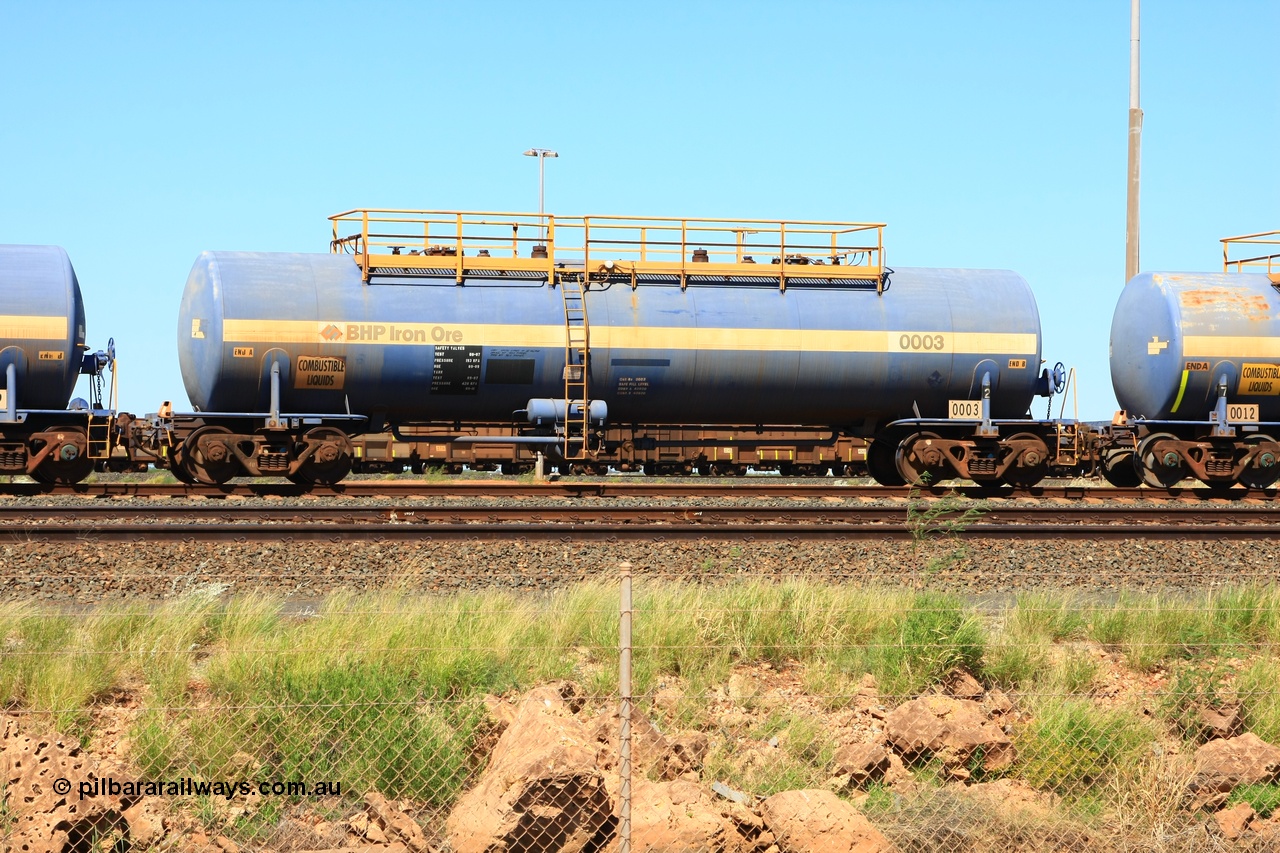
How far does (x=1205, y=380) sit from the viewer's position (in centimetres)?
2097

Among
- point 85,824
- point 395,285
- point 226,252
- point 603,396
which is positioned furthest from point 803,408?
point 85,824

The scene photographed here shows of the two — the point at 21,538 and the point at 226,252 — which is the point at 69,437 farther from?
the point at 21,538

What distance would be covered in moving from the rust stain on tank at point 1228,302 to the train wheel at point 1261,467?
217 cm

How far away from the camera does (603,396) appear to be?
1986 cm

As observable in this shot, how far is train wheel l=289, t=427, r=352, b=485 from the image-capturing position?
19109 millimetres

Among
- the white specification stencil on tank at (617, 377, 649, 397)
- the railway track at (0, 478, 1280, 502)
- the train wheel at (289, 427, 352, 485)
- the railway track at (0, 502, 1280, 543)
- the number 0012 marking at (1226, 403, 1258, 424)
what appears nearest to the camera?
the railway track at (0, 502, 1280, 543)

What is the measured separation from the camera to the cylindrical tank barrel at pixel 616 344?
19.0 m

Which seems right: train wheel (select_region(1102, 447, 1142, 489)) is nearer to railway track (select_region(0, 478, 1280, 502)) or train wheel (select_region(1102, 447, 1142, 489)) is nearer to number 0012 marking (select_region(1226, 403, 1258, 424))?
railway track (select_region(0, 478, 1280, 502))

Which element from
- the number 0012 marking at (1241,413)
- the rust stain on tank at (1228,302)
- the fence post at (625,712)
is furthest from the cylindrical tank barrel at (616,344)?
the fence post at (625,712)

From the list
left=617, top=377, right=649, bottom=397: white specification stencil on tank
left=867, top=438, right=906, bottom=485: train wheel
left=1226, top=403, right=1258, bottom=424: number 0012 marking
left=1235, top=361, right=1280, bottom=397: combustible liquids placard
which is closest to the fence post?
left=617, top=377, right=649, bottom=397: white specification stencil on tank

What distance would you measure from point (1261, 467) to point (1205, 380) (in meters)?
1.93

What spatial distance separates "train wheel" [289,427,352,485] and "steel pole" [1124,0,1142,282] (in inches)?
642

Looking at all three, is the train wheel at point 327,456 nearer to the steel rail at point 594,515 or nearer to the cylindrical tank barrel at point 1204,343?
the steel rail at point 594,515

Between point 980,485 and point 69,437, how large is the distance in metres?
15.5
